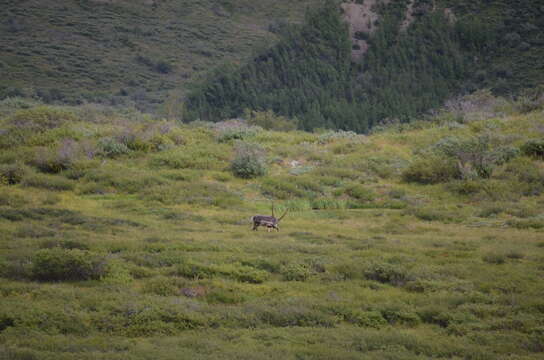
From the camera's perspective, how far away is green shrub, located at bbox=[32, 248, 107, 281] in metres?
10.1

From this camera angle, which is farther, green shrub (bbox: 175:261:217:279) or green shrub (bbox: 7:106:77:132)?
green shrub (bbox: 7:106:77:132)

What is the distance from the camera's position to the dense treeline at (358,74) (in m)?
54.3

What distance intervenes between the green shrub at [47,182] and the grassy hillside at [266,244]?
0.06m

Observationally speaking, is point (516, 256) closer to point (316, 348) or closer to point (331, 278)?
point (331, 278)

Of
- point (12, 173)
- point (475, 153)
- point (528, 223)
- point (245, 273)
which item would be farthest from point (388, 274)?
point (12, 173)

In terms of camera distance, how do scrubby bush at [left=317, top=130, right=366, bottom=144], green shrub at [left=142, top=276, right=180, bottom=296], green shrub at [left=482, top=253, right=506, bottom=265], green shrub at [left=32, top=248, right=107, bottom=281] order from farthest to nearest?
scrubby bush at [left=317, top=130, right=366, bottom=144]
green shrub at [left=482, top=253, right=506, bottom=265]
green shrub at [left=32, top=248, right=107, bottom=281]
green shrub at [left=142, top=276, right=180, bottom=296]

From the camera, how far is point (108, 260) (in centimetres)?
1069

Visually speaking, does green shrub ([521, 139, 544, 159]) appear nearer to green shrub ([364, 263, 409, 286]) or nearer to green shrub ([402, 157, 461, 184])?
green shrub ([402, 157, 461, 184])

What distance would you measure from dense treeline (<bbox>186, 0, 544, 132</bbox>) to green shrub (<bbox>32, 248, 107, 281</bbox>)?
42.6 metres

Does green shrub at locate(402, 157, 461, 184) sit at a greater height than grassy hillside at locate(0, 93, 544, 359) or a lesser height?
greater

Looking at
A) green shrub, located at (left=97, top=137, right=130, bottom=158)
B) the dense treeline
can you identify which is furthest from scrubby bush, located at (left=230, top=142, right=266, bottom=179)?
the dense treeline

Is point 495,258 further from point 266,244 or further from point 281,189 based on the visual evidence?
point 281,189

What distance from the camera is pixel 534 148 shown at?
Result: 21828 millimetres

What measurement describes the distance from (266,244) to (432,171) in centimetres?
1005
